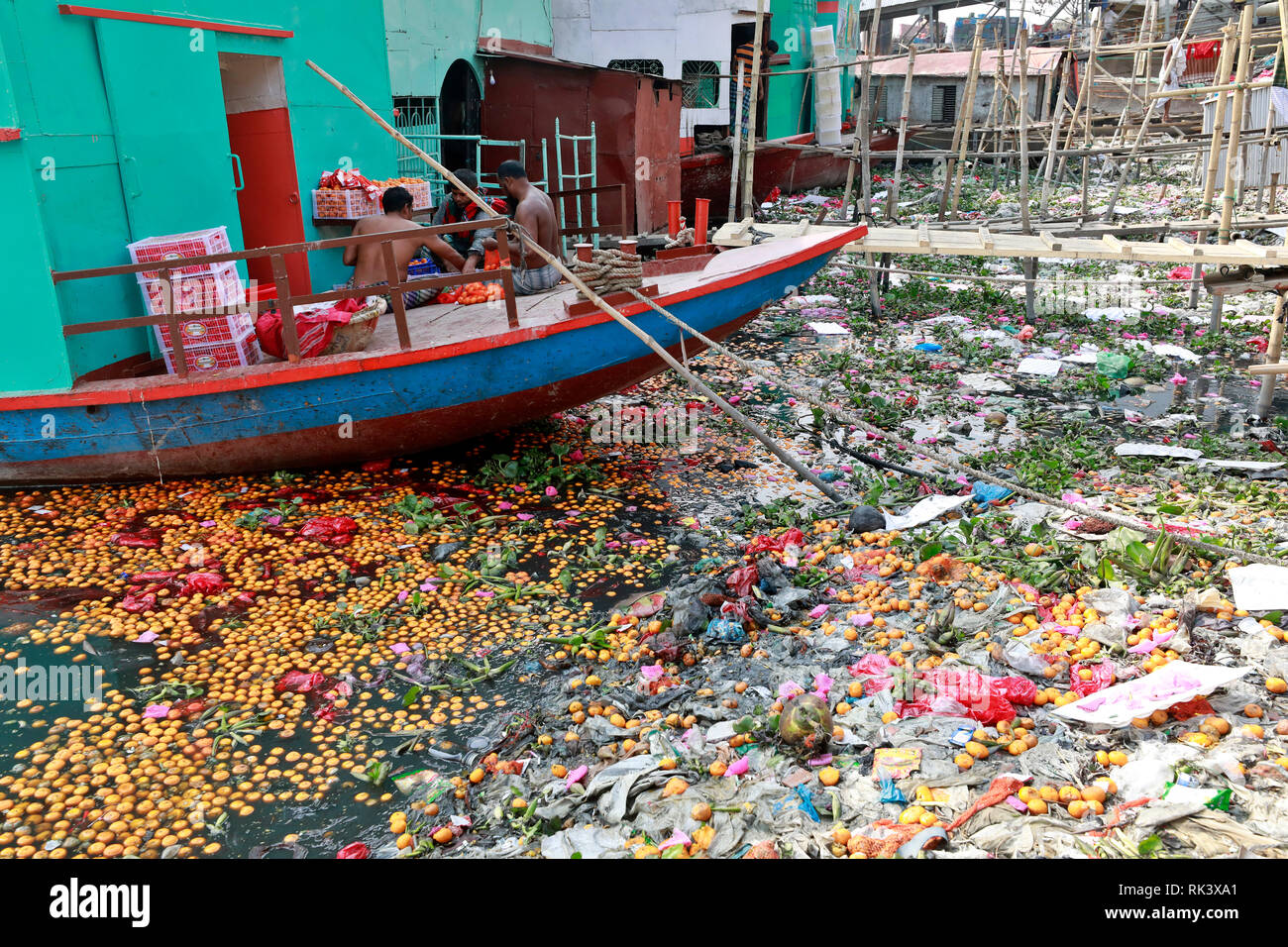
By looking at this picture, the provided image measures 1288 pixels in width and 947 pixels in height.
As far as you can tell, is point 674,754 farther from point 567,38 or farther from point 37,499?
point 567,38

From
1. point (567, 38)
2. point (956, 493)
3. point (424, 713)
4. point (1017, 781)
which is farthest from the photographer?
point (567, 38)

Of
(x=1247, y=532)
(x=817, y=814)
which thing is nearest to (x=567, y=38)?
(x=1247, y=532)

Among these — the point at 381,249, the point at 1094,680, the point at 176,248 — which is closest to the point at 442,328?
the point at 381,249

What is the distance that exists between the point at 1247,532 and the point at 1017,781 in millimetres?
2806

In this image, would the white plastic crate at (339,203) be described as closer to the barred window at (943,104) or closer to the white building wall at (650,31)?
the white building wall at (650,31)

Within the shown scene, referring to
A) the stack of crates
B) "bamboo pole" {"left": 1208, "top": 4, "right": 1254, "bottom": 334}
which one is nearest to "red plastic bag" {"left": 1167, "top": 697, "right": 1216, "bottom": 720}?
"bamboo pole" {"left": 1208, "top": 4, "right": 1254, "bottom": 334}

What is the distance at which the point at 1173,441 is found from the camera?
281 inches

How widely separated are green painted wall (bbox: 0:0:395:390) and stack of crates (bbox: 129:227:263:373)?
265 mm

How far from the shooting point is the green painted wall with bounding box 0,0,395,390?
5824mm

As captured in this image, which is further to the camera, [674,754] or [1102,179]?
[1102,179]

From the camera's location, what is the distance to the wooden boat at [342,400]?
19.8 feet

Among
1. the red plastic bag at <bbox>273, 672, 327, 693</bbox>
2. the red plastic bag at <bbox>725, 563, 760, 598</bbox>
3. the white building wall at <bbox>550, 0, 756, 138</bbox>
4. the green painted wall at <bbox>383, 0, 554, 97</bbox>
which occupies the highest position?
the white building wall at <bbox>550, 0, 756, 138</bbox>

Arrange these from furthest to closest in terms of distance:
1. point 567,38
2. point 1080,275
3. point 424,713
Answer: point 567,38 < point 1080,275 < point 424,713

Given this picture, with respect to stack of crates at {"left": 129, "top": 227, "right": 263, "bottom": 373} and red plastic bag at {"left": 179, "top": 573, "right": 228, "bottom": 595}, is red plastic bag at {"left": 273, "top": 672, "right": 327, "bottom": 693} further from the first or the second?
stack of crates at {"left": 129, "top": 227, "right": 263, "bottom": 373}
